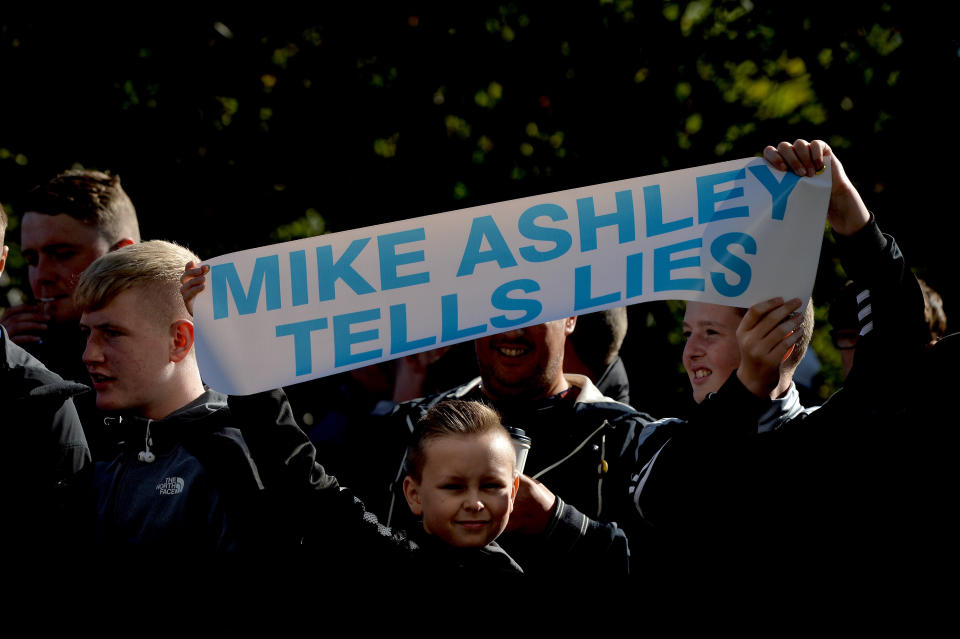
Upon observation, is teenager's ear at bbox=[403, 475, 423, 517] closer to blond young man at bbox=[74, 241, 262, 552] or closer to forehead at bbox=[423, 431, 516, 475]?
forehead at bbox=[423, 431, 516, 475]

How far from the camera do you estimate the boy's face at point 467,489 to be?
2.91 meters

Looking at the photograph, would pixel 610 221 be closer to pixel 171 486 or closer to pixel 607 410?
pixel 607 410

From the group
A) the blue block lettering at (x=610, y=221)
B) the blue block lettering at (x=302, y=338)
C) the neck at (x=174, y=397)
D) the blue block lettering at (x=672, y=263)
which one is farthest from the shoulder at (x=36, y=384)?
the blue block lettering at (x=672, y=263)

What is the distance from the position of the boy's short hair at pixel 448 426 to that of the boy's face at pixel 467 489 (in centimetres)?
2

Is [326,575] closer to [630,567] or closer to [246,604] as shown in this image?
[246,604]

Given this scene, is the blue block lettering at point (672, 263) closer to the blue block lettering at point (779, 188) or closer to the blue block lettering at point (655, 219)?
the blue block lettering at point (655, 219)

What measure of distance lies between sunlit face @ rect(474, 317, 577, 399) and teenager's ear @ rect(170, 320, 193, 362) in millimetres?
1042

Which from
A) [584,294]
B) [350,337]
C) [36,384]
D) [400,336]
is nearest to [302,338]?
[350,337]

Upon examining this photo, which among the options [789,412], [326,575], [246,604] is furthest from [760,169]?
[246,604]

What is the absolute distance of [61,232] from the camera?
418 centimetres

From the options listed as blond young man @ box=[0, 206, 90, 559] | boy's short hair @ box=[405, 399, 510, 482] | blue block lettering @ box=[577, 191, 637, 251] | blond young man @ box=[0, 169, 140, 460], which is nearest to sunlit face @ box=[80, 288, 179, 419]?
blond young man @ box=[0, 206, 90, 559]

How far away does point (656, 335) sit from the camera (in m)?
5.71

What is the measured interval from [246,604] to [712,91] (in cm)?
376

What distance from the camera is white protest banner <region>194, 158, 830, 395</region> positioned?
113 inches
